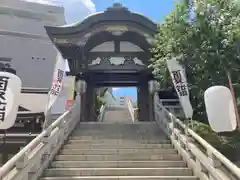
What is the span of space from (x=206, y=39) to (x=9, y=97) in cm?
516

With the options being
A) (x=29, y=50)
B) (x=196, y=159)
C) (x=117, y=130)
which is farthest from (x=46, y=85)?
(x=196, y=159)

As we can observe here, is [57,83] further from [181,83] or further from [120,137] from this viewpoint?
[181,83]

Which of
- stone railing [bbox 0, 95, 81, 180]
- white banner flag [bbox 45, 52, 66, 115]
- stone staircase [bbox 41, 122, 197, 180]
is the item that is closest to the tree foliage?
stone staircase [bbox 41, 122, 197, 180]

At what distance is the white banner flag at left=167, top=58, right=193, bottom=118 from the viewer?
9320mm

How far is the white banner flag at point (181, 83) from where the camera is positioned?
9.32m

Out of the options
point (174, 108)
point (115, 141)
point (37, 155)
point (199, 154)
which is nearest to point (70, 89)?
point (115, 141)

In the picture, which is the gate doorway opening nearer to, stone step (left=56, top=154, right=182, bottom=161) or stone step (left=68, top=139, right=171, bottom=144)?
stone step (left=68, top=139, right=171, bottom=144)

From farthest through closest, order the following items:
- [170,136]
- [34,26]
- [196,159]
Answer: [34,26]
[170,136]
[196,159]

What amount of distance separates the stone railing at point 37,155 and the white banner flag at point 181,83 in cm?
355

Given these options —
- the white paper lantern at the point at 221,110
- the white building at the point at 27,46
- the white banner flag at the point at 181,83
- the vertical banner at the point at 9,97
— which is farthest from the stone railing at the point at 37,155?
the white building at the point at 27,46

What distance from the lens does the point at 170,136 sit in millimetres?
9883

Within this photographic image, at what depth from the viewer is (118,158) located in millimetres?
8273

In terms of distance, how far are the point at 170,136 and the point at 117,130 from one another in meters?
2.47

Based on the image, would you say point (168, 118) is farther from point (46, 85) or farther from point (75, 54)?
point (46, 85)
